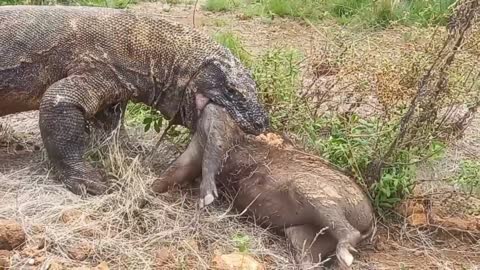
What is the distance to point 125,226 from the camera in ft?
13.9

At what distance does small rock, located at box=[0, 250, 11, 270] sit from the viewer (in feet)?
12.1

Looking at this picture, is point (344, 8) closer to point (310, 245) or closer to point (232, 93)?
point (232, 93)

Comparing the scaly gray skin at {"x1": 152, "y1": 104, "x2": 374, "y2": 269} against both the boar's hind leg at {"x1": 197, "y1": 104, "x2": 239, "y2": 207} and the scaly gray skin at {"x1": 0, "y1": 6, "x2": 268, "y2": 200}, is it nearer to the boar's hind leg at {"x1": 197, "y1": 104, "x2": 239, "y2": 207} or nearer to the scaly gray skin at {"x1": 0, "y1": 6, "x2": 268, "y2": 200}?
the boar's hind leg at {"x1": 197, "y1": 104, "x2": 239, "y2": 207}

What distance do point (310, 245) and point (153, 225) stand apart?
753 mm

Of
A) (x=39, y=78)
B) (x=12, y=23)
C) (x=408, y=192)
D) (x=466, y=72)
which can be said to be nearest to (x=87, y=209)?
(x=39, y=78)

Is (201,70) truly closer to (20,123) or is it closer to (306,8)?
(20,123)

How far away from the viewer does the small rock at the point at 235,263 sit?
3809 millimetres

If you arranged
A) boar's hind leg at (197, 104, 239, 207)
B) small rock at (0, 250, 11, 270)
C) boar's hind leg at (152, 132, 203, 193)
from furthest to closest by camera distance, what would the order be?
boar's hind leg at (152, 132, 203, 193) < boar's hind leg at (197, 104, 239, 207) < small rock at (0, 250, 11, 270)

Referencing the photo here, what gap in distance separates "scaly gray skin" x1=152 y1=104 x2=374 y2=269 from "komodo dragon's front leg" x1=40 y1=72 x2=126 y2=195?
387mm

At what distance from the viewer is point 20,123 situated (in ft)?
17.9

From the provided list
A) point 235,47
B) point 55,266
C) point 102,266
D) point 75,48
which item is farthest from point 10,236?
point 235,47

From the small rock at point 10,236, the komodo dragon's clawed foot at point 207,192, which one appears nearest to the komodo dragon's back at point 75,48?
the komodo dragon's clawed foot at point 207,192

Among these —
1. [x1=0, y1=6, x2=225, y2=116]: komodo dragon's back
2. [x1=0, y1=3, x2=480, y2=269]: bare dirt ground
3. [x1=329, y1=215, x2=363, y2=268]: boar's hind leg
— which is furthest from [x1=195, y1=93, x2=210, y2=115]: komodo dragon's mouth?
[x1=329, y1=215, x2=363, y2=268]: boar's hind leg

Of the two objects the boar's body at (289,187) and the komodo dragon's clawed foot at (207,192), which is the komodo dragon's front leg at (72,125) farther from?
the boar's body at (289,187)
